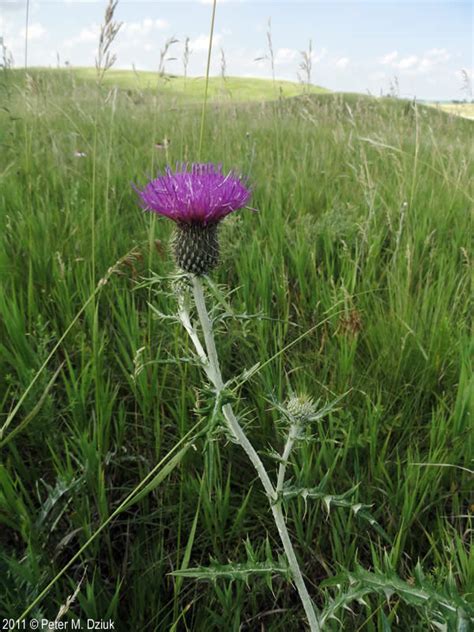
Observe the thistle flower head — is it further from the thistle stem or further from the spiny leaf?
the spiny leaf

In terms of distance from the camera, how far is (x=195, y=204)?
1.30 m

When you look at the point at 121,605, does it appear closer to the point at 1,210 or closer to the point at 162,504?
the point at 162,504

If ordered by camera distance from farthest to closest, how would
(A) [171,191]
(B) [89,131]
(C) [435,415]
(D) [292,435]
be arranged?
(B) [89,131] → (C) [435,415] → (A) [171,191] → (D) [292,435]

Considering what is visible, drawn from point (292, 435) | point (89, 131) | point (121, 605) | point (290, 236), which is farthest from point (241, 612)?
point (89, 131)

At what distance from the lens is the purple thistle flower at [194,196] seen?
1.29 metres

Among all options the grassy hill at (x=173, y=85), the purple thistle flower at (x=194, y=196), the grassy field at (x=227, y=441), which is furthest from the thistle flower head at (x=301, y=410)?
the grassy hill at (x=173, y=85)

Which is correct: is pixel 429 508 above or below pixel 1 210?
below

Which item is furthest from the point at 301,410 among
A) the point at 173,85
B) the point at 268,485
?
the point at 173,85

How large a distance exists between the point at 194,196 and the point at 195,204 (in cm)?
2

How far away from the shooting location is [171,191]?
1305 mm

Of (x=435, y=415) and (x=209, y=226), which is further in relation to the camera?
(x=435, y=415)

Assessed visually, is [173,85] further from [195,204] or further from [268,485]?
[268,485]

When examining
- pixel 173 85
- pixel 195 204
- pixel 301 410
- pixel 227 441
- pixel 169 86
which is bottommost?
pixel 227 441

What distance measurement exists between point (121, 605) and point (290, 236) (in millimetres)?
1880
